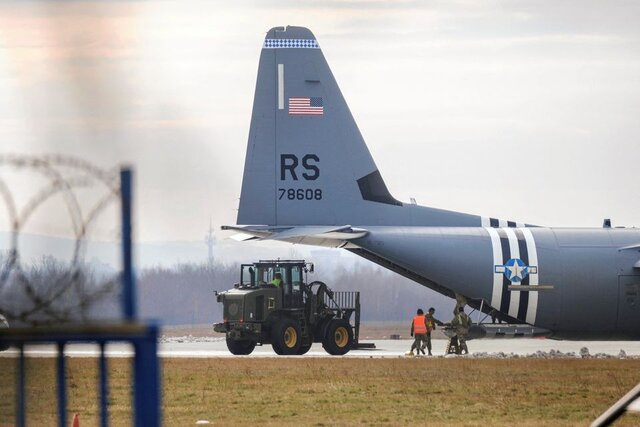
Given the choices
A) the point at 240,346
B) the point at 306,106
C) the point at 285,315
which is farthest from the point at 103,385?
the point at 240,346

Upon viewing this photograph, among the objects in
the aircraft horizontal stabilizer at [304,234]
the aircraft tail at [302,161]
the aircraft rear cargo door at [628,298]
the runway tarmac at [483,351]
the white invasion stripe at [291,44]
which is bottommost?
the runway tarmac at [483,351]

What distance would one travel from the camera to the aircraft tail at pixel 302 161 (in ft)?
123

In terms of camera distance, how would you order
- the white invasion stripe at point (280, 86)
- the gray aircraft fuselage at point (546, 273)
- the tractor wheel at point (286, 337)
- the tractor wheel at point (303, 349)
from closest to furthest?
the gray aircraft fuselage at point (546, 273) < the tractor wheel at point (286, 337) < the tractor wheel at point (303, 349) < the white invasion stripe at point (280, 86)

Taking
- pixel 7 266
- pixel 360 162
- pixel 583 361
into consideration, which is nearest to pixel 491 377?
pixel 583 361

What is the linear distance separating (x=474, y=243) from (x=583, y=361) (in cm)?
448

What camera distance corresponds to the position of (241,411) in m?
22.5

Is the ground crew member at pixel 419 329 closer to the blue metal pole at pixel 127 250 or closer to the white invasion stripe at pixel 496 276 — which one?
the white invasion stripe at pixel 496 276

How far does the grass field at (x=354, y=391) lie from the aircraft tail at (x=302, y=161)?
4963mm

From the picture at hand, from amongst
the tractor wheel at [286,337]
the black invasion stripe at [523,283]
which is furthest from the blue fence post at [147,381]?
the tractor wheel at [286,337]

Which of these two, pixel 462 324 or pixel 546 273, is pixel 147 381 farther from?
pixel 462 324

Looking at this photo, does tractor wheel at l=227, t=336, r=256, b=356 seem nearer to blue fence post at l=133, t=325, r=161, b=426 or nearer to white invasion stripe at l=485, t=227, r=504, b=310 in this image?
white invasion stripe at l=485, t=227, r=504, b=310

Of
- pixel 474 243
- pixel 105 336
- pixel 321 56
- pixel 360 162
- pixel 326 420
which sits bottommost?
pixel 326 420

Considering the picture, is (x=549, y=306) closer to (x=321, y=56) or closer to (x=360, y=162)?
(x=360, y=162)

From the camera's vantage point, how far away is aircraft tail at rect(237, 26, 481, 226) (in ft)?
123
